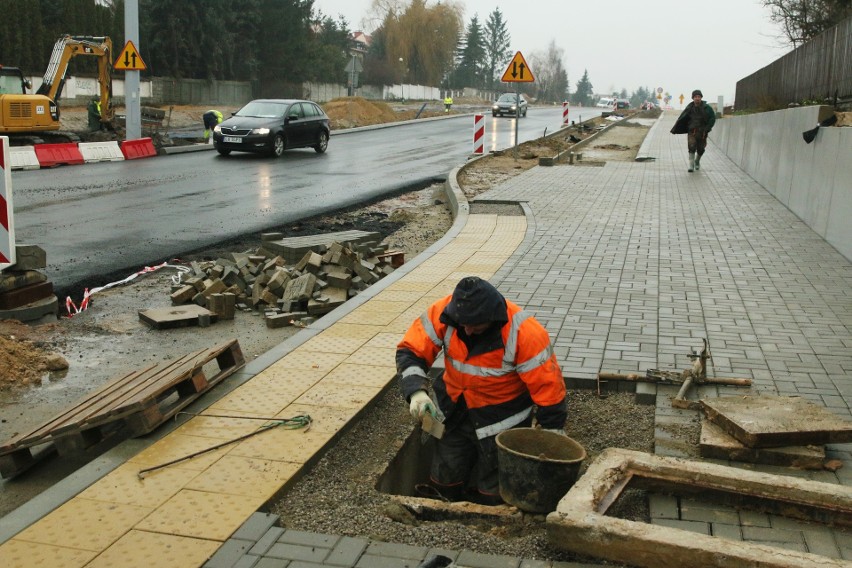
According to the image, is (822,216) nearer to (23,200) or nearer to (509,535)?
(509,535)

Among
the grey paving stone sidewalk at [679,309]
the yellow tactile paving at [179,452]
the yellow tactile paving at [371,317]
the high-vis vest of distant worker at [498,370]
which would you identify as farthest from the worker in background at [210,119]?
the high-vis vest of distant worker at [498,370]

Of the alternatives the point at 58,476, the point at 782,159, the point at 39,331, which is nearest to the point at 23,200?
the point at 39,331

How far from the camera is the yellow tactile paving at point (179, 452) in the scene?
15.0 feet

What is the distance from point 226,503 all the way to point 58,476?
1.40 meters

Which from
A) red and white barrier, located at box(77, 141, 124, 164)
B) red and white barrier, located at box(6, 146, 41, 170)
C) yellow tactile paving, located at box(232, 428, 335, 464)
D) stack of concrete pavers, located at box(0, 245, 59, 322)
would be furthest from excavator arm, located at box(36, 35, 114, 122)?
yellow tactile paving, located at box(232, 428, 335, 464)

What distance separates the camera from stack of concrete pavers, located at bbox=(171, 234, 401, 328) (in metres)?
8.17

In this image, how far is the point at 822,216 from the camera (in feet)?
37.5

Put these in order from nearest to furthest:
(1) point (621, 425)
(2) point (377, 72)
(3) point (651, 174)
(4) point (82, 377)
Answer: (1) point (621, 425) < (4) point (82, 377) < (3) point (651, 174) < (2) point (377, 72)

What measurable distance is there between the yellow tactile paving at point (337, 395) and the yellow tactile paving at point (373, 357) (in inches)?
19.5

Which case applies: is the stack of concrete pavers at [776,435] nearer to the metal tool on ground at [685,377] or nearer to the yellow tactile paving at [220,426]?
the metal tool on ground at [685,377]

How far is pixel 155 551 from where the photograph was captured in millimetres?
3693

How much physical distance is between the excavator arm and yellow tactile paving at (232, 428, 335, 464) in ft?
79.0

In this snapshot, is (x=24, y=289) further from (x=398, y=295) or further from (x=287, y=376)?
(x=398, y=295)

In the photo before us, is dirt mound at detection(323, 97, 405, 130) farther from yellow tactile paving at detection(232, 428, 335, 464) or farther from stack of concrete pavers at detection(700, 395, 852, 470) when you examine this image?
stack of concrete pavers at detection(700, 395, 852, 470)
